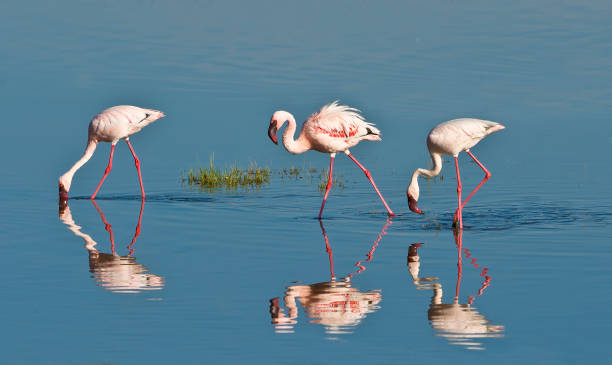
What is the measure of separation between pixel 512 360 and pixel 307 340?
1.52m

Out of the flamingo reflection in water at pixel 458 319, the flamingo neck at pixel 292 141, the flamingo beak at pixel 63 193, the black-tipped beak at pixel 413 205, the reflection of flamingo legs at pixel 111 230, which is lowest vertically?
the flamingo reflection in water at pixel 458 319

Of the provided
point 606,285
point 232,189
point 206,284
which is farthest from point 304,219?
point 606,285

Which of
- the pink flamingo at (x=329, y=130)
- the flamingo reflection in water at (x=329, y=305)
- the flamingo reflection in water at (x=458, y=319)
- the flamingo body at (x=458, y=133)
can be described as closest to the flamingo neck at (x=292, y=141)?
the pink flamingo at (x=329, y=130)

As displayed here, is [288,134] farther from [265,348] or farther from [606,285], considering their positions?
[265,348]

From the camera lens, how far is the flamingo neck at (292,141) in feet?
47.2

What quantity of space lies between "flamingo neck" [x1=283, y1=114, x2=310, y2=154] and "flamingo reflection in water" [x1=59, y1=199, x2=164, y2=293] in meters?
3.10

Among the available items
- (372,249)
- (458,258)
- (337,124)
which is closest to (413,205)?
(337,124)

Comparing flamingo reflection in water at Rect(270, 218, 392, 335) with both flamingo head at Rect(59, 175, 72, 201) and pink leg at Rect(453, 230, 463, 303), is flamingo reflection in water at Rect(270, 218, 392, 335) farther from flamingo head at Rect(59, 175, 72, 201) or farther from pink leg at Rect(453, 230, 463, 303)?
flamingo head at Rect(59, 175, 72, 201)

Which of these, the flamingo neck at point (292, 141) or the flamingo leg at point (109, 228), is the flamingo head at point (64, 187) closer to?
the flamingo leg at point (109, 228)

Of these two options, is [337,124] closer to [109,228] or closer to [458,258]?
[109,228]

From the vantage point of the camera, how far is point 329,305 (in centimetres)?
845

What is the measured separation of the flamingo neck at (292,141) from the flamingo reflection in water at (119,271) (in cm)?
310

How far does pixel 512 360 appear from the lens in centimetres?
689

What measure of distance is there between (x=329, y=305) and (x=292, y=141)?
248 inches
